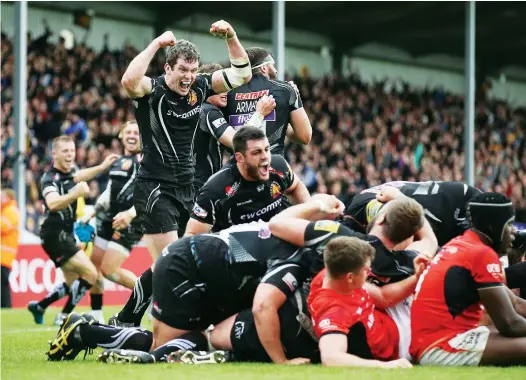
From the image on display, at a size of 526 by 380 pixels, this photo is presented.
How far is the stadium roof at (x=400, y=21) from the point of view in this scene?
26625 mm

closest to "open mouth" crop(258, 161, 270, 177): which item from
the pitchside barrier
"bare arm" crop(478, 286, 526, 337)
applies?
"bare arm" crop(478, 286, 526, 337)

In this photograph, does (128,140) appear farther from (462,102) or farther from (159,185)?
(462,102)

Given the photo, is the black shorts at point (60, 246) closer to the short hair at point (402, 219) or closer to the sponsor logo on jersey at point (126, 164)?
the sponsor logo on jersey at point (126, 164)

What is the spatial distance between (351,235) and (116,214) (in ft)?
20.8

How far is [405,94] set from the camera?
99.0ft

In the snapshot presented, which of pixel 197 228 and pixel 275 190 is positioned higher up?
pixel 275 190

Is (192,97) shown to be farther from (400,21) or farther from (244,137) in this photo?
(400,21)

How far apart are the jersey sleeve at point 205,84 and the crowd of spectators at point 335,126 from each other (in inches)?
369

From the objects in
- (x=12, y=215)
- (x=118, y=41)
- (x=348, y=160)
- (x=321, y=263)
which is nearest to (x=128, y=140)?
(x=12, y=215)

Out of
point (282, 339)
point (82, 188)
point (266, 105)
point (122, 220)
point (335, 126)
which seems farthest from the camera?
point (335, 126)

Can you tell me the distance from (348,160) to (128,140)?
12.5m

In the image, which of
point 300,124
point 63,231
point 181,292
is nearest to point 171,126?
point 300,124

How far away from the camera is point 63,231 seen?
12344mm

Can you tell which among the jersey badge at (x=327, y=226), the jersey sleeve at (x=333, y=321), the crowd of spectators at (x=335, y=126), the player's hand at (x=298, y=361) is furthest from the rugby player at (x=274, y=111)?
the crowd of spectators at (x=335, y=126)
